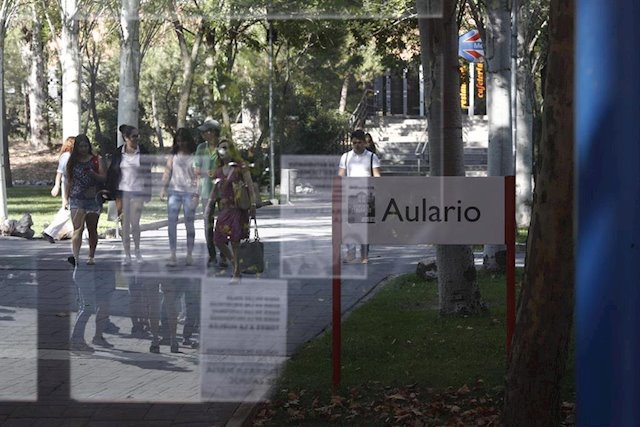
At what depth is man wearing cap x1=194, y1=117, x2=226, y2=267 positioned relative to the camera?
31.2ft

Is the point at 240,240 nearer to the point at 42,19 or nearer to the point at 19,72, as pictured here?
the point at 42,19

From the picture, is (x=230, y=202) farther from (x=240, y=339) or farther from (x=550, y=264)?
(x=550, y=264)

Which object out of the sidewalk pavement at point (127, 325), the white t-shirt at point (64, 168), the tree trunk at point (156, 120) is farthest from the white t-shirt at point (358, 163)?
the white t-shirt at point (64, 168)

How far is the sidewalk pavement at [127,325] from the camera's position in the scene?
6711 millimetres

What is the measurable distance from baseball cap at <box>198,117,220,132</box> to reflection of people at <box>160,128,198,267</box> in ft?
0.40

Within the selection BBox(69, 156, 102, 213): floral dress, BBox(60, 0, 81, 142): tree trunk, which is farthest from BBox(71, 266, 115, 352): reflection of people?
BBox(60, 0, 81, 142): tree trunk

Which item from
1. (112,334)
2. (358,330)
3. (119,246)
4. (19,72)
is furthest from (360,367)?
(19,72)

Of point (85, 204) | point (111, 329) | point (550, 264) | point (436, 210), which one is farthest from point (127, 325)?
point (550, 264)

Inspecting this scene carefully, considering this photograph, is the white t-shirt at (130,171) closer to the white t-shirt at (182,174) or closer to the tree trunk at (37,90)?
the white t-shirt at (182,174)

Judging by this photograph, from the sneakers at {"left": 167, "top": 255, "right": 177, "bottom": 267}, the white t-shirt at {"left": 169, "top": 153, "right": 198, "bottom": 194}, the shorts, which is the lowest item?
the sneakers at {"left": 167, "top": 255, "right": 177, "bottom": 267}

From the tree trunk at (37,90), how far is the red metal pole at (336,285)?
1564cm

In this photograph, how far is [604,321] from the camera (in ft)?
8.34

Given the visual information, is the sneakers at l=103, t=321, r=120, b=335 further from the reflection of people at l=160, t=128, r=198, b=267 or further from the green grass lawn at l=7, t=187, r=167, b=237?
the green grass lawn at l=7, t=187, r=167, b=237

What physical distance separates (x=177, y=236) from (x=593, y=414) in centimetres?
762
